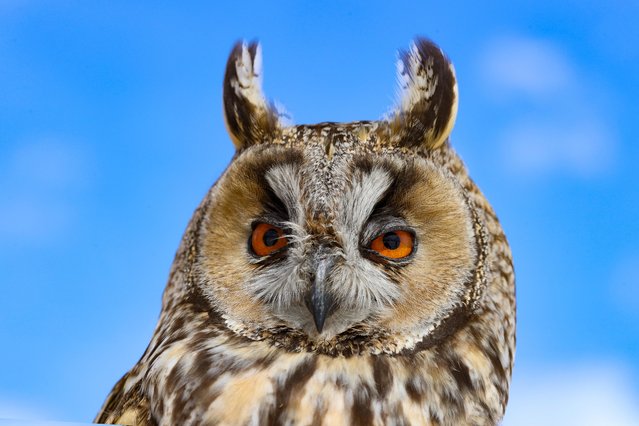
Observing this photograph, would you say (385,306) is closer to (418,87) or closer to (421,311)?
(421,311)

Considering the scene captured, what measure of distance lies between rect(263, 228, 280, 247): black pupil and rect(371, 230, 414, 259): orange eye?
276 mm

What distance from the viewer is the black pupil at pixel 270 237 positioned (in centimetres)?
230

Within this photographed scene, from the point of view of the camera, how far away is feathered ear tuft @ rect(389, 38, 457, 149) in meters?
2.35

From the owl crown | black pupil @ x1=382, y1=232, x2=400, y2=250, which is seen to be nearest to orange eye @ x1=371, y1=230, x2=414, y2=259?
black pupil @ x1=382, y1=232, x2=400, y2=250

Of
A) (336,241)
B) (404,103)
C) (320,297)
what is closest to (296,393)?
(320,297)

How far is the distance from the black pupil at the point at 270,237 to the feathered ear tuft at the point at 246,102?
280 millimetres

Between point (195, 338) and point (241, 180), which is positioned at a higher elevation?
point (241, 180)

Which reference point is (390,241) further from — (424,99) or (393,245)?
(424,99)

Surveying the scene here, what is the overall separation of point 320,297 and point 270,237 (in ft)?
0.91

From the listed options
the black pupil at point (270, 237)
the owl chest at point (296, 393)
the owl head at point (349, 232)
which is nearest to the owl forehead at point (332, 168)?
the owl head at point (349, 232)

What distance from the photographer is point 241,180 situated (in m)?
2.38

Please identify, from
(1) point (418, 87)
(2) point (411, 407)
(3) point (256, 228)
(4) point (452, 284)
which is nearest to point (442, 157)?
(1) point (418, 87)

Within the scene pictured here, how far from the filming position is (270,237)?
7.61 ft

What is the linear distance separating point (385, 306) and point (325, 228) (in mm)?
284
